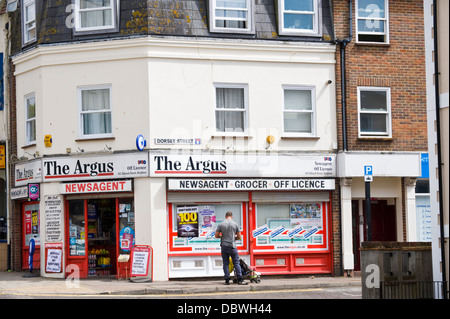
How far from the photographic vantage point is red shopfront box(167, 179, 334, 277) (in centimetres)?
2156

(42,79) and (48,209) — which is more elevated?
(42,79)

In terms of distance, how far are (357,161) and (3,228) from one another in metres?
11.4

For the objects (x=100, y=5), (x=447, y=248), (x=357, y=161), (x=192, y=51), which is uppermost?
(x=100, y=5)

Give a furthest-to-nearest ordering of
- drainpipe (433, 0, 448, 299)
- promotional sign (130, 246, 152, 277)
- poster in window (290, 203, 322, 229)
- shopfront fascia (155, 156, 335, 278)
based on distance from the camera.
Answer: poster in window (290, 203, 322, 229) → shopfront fascia (155, 156, 335, 278) → promotional sign (130, 246, 152, 277) → drainpipe (433, 0, 448, 299)

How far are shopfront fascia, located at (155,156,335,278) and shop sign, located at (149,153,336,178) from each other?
0.09ft

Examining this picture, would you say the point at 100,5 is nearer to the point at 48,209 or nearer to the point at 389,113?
the point at 48,209

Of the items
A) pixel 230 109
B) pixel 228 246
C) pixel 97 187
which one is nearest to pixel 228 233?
pixel 228 246

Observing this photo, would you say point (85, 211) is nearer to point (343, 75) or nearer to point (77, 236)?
point (77, 236)

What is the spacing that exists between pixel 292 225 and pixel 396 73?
17.7 feet

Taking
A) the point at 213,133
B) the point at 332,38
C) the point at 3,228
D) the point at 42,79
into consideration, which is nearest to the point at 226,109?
the point at 213,133

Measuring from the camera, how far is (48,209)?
2228cm

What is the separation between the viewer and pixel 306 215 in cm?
2259

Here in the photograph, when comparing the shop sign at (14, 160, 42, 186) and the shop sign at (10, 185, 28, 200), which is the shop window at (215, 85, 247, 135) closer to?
the shop sign at (14, 160, 42, 186)

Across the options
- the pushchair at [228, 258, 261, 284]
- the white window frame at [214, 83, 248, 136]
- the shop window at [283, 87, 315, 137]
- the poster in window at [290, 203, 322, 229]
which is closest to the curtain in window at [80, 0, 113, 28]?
the white window frame at [214, 83, 248, 136]
